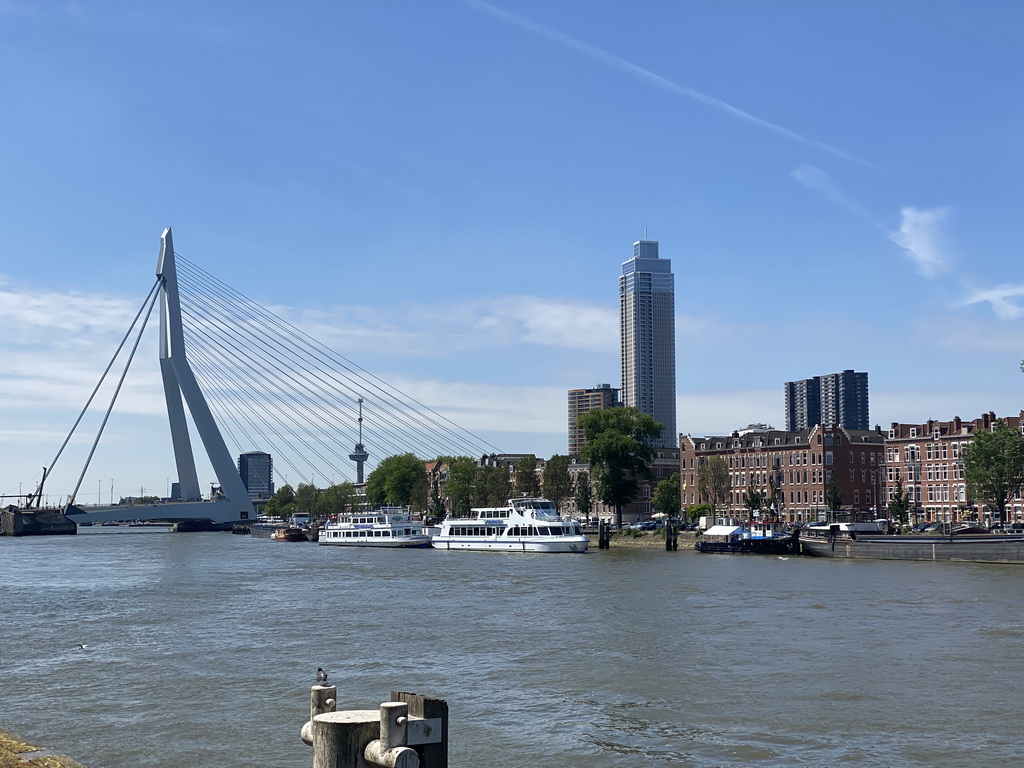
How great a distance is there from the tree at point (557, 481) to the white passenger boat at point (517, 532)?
38.8 m

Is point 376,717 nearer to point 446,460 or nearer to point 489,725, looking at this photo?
point 489,725

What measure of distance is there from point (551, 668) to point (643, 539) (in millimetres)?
84689

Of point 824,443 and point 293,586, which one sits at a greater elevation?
point 824,443

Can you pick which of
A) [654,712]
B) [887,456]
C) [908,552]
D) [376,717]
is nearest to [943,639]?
[654,712]

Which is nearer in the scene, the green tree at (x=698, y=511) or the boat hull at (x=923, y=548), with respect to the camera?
the boat hull at (x=923, y=548)

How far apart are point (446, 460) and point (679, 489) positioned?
55830 millimetres

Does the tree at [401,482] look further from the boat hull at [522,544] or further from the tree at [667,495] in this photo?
the boat hull at [522,544]

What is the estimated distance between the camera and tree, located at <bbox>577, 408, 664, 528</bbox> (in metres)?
127

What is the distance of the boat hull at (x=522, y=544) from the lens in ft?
304

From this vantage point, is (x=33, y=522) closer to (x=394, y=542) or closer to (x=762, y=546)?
(x=394, y=542)

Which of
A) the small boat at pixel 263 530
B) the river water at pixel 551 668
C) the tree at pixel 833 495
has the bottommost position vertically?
the small boat at pixel 263 530

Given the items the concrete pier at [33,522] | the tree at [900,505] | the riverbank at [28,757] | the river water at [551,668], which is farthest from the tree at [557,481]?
the riverbank at [28,757]

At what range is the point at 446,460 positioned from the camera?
192125 millimetres

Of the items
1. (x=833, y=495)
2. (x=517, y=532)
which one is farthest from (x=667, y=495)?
(x=517, y=532)
